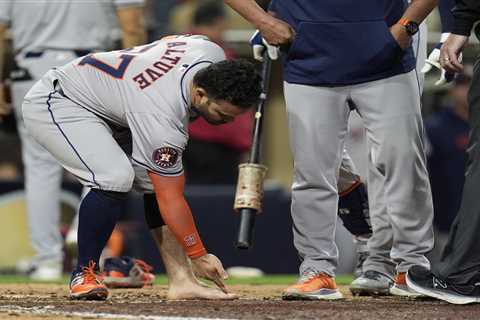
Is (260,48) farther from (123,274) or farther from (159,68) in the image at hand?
(123,274)

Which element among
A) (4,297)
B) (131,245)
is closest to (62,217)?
(131,245)

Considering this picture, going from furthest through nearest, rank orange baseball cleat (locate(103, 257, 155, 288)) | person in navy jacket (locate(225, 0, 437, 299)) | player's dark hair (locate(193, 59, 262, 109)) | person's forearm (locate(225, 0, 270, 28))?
1. orange baseball cleat (locate(103, 257, 155, 288))
2. person's forearm (locate(225, 0, 270, 28))
3. person in navy jacket (locate(225, 0, 437, 299))
4. player's dark hair (locate(193, 59, 262, 109))

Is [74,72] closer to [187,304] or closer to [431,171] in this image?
[187,304]

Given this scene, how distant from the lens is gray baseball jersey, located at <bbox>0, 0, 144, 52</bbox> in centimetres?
885

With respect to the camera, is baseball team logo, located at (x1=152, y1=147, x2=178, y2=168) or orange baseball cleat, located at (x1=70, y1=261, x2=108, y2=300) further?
orange baseball cleat, located at (x1=70, y1=261, x2=108, y2=300)

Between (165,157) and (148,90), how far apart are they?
1.13 feet

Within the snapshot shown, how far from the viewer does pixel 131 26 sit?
340 inches

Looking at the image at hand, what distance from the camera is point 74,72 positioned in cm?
668

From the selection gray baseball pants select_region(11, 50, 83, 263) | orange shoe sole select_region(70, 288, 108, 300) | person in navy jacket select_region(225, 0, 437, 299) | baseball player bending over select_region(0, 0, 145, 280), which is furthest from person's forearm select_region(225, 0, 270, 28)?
gray baseball pants select_region(11, 50, 83, 263)

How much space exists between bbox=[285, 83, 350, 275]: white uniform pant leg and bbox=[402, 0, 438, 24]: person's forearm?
0.50m

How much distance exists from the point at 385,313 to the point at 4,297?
2111 millimetres

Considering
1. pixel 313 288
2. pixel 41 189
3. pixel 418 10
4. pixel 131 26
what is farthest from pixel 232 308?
pixel 41 189

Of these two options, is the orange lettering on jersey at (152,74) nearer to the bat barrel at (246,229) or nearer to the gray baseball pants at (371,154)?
the gray baseball pants at (371,154)

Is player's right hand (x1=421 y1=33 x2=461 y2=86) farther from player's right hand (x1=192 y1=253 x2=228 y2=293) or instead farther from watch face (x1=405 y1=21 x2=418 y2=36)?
player's right hand (x1=192 y1=253 x2=228 y2=293)
